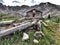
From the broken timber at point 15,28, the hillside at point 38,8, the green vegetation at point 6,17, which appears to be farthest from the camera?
the hillside at point 38,8

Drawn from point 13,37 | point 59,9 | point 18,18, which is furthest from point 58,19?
point 13,37

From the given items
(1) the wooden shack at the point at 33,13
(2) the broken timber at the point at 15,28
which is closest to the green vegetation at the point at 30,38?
(2) the broken timber at the point at 15,28

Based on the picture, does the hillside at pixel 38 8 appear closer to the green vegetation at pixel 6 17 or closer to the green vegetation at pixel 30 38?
the green vegetation at pixel 6 17

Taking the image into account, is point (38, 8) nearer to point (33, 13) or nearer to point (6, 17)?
point (33, 13)

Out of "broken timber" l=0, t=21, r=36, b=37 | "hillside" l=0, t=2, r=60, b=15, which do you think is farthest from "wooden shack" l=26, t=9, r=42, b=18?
"broken timber" l=0, t=21, r=36, b=37

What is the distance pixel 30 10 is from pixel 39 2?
0.37m

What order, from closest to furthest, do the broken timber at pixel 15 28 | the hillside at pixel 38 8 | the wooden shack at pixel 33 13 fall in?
the broken timber at pixel 15 28 → the wooden shack at pixel 33 13 → the hillside at pixel 38 8

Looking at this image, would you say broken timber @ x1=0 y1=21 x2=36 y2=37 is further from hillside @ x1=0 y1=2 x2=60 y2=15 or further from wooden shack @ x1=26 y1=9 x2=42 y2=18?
hillside @ x1=0 y1=2 x2=60 y2=15

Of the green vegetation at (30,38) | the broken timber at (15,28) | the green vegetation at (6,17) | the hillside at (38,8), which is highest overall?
the hillside at (38,8)

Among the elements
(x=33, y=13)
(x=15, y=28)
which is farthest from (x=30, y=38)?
(x=33, y=13)

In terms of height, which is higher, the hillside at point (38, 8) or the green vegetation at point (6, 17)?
the hillside at point (38, 8)

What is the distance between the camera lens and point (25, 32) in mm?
3961

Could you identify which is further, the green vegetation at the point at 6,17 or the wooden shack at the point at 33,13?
the wooden shack at the point at 33,13

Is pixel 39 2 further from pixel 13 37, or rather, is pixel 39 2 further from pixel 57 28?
pixel 13 37
